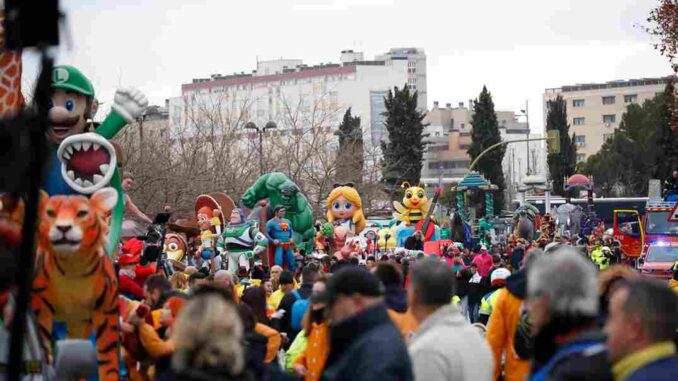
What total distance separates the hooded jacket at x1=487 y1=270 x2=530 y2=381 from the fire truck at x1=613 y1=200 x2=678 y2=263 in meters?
22.9

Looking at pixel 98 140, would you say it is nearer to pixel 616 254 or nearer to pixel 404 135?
pixel 616 254

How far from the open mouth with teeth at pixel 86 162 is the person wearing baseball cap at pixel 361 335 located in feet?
23.0

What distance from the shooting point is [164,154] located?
165 ft

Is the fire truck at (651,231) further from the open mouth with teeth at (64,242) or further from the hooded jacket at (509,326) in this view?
the hooded jacket at (509,326)

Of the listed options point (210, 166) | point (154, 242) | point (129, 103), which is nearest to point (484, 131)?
point (210, 166)

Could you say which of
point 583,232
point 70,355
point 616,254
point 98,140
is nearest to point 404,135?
point 583,232

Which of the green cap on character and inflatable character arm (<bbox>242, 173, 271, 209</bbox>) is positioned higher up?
the green cap on character

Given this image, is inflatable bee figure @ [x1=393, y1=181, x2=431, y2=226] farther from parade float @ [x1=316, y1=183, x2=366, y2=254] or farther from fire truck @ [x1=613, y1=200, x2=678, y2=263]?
fire truck @ [x1=613, y1=200, x2=678, y2=263]

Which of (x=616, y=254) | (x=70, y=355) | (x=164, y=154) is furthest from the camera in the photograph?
(x=164, y=154)

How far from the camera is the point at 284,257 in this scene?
29906mm

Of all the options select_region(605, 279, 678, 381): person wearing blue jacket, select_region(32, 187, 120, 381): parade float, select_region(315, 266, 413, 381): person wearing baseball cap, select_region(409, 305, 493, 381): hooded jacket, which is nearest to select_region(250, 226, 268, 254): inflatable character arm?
select_region(32, 187, 120, 381): parade float

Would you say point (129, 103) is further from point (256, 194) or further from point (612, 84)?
point (612, 84)

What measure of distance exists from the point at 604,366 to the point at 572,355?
0.16 metres

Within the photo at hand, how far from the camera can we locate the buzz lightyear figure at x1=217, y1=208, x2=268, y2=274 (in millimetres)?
29328
